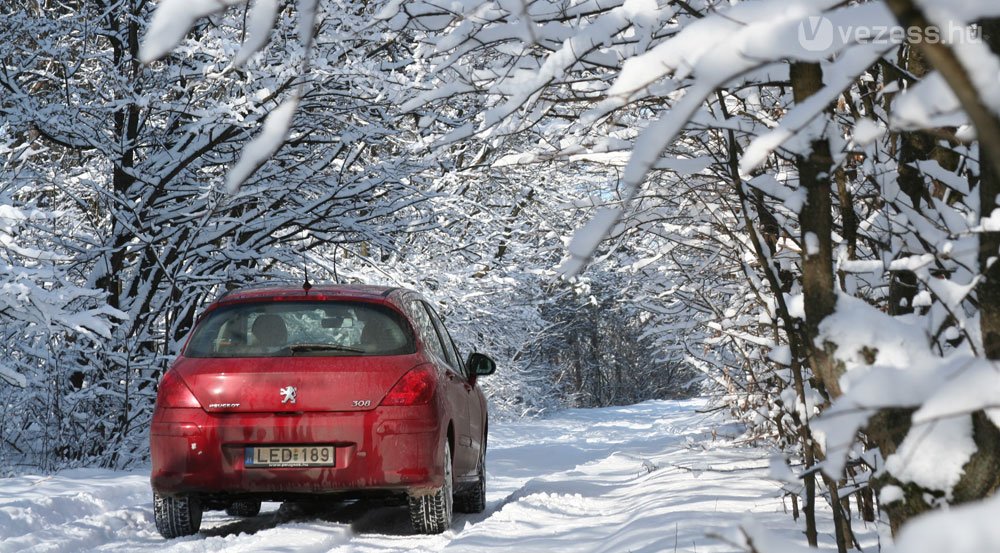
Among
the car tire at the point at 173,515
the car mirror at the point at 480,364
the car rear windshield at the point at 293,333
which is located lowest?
the car tire at the point at 173,515

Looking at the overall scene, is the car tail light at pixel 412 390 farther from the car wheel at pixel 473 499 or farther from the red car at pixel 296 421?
the car wheel at pixel 473 499

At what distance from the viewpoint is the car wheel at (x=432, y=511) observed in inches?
256

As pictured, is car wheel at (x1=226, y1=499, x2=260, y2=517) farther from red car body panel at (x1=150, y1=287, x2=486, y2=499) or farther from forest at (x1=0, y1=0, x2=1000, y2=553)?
forest at (x1=0, y1=0, x2=1000, y2=553)

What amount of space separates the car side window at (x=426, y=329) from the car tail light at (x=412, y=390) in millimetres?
451

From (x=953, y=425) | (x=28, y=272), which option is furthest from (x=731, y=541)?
(x=28, y=272)

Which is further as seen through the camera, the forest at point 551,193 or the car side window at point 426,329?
the car side window at point 426,329

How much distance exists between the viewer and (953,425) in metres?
2.11

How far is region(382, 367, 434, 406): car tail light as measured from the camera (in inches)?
245

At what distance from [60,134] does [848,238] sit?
382 inches

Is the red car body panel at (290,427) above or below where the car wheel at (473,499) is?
above

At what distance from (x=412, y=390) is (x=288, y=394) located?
73 centimetres

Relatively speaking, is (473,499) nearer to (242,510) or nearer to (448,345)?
(448,345)

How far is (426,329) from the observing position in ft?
23.9

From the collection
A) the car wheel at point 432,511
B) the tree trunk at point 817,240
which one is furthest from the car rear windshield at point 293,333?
the tree trunk at point 817,240
